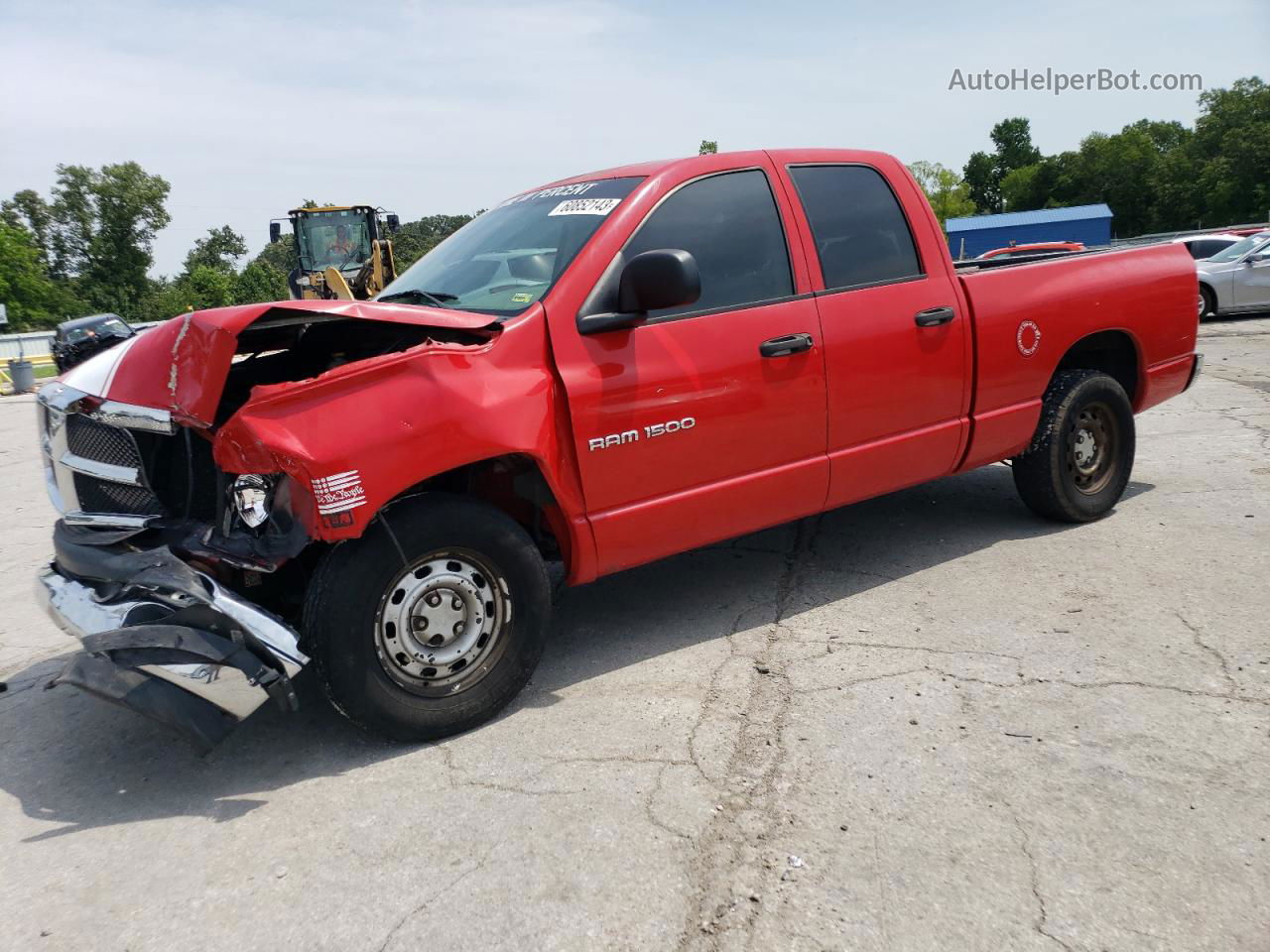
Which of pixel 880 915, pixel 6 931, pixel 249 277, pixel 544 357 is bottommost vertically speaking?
pixel 880 915

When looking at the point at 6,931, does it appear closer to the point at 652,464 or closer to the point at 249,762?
the point at 249,762

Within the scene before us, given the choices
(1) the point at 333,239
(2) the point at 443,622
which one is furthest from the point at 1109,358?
(1) the point at 333,239

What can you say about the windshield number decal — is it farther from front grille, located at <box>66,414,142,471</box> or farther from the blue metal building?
the blue metal building

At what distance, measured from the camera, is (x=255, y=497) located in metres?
3.32

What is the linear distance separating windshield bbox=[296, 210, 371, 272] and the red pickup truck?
68.1 ft

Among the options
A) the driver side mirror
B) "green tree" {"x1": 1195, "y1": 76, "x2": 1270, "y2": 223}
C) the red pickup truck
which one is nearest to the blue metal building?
"green tree" {"x1": 1195, "y1": 76, "x2": 1270, "y2": 223}

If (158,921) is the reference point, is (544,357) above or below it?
above

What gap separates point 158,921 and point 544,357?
2150 mm

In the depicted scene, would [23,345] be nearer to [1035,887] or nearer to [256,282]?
[1035,887]

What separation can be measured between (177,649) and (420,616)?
0.77m

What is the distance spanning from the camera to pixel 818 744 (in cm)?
340

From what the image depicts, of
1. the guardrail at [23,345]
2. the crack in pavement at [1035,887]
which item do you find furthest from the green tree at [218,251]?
the crack in pavement at [1035,887]

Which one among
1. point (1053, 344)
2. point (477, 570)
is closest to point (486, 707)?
point (477, 570)

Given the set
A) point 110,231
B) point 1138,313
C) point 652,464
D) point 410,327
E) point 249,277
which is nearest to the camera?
point 410,327
